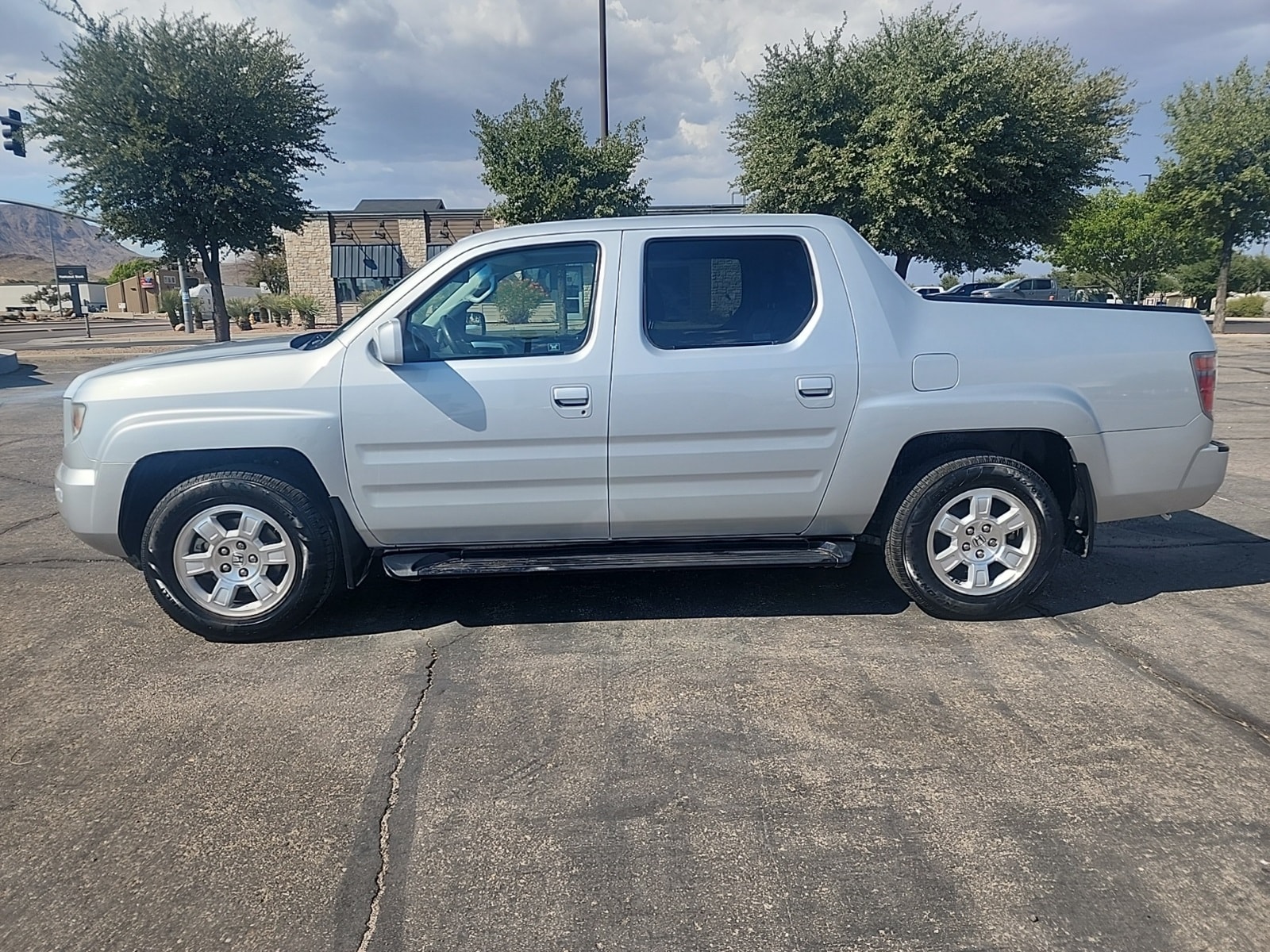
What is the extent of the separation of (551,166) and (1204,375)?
19792 mm

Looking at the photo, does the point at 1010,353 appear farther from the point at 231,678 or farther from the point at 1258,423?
the point at 1258,423

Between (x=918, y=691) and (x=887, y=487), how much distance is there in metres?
1.13

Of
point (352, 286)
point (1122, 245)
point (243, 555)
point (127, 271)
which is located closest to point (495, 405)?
point (243, 555)

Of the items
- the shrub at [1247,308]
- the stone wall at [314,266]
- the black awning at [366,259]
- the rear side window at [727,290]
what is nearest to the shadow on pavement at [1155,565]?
the rear side window at [727,290]

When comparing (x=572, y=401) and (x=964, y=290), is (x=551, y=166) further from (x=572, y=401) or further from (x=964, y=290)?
(x=572, y=401)

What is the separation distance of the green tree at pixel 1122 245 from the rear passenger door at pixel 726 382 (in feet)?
135

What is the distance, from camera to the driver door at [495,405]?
3.98m

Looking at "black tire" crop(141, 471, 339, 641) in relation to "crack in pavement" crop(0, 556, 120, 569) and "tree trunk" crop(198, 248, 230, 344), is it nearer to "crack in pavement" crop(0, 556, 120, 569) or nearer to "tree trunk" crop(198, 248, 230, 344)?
"crack in pavement" crop(0, 556, 120, 569)

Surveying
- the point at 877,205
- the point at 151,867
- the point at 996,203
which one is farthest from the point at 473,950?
the point at 996,203

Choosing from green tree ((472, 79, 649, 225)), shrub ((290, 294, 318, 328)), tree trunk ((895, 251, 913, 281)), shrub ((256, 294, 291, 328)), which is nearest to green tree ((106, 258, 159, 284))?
shrub ((256, 294, 291, 328))

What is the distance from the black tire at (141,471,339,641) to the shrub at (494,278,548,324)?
1.27 metres

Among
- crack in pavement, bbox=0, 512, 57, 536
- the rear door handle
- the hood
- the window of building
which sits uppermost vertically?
the window of building

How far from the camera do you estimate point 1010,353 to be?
163 inches

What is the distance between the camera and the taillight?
4.23m
